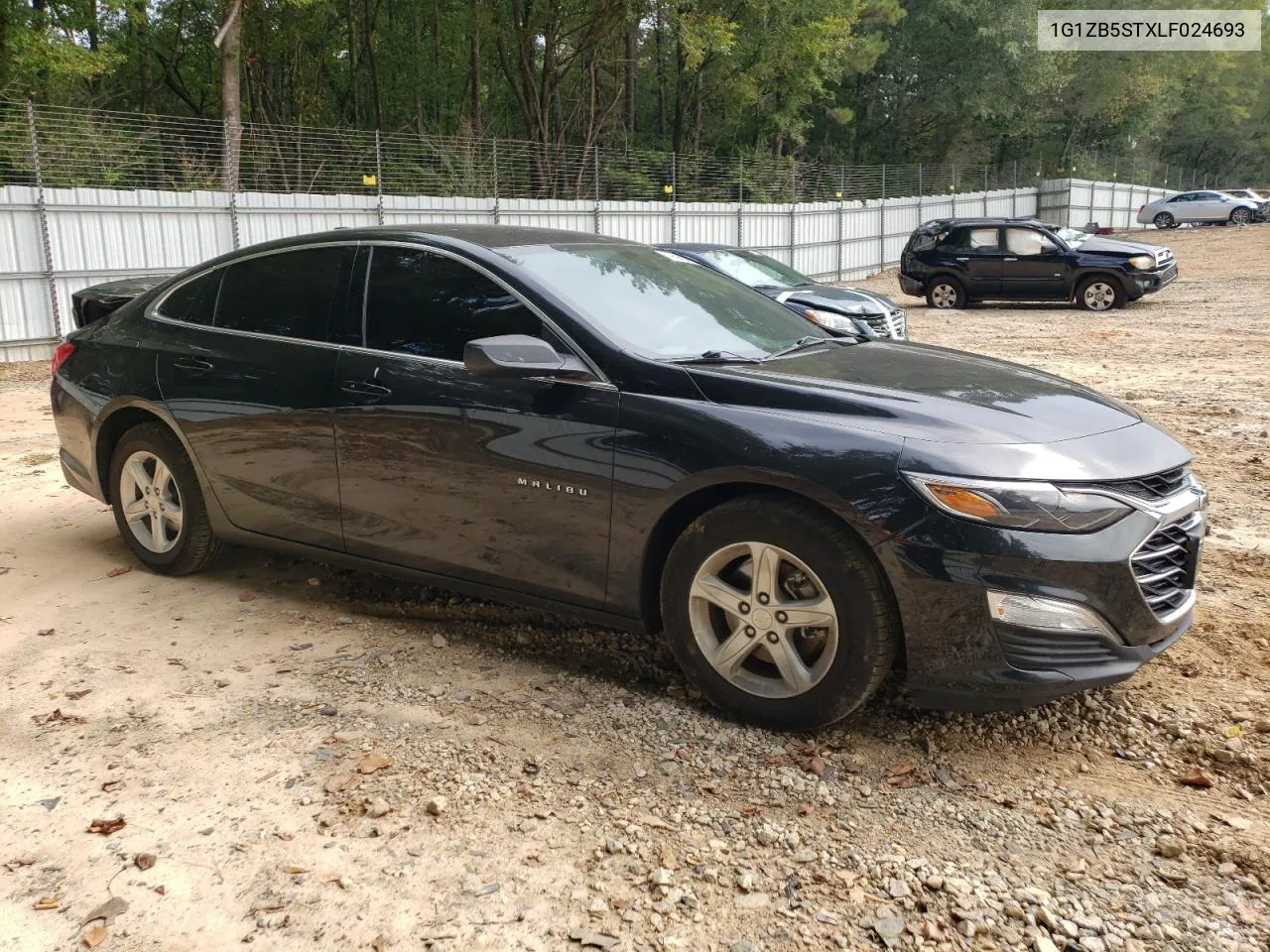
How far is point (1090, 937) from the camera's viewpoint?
254 centimetres

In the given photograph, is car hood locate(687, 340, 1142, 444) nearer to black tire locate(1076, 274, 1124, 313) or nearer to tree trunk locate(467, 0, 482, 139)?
black tire locate(1076, 274, 1124, 313)

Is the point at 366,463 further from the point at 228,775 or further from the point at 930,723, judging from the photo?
the point at 930,723

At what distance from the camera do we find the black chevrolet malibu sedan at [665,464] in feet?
10.4

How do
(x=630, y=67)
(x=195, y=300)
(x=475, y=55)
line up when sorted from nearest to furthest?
(x=195, y=300) → (x=475, y=55) → (x=630, y=67)

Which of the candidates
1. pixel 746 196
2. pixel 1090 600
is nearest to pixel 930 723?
pixel 1090 600

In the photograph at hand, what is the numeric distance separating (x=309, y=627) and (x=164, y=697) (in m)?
0.74

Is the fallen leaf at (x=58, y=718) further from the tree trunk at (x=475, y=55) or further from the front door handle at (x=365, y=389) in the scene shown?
the tree trunk at (x=475, y=55)

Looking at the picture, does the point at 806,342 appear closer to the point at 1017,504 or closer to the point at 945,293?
the point at 1017,504

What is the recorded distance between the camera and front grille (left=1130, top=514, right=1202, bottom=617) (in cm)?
322

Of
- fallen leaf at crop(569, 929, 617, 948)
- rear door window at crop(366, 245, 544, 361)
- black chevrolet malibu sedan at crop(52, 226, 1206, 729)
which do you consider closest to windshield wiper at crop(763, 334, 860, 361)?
black chevrolet malibu sedan at crop(52, 226, 1206, 729)

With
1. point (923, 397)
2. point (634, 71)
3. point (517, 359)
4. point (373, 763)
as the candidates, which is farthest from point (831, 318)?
point (634, 71)

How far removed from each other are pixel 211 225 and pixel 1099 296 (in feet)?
47.5

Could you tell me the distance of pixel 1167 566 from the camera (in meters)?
3.34

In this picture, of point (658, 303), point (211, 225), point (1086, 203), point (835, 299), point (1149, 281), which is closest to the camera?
point (658, 303)
